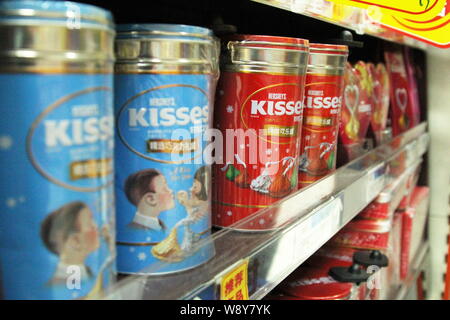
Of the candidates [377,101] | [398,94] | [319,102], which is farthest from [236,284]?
[398,94]

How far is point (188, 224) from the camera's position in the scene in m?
0.66

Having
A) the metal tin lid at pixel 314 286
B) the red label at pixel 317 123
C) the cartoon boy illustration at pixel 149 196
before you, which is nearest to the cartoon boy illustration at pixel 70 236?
the cartoon boy illustration at pixel 149 196

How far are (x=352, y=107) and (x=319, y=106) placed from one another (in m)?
0.41

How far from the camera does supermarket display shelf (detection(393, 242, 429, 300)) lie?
2000 mm

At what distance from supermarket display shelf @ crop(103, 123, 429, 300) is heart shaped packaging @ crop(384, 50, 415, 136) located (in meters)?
0.67

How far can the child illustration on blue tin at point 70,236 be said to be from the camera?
48 centimetres

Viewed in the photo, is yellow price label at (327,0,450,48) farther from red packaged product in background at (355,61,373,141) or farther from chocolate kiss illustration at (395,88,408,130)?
chocolate kiss illustration at (395,88,408,130)

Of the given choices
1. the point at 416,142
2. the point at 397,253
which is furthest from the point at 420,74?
the point at 397,253

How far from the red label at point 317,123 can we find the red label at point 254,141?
0.16m

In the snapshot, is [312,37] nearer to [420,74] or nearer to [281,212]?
[281,212]

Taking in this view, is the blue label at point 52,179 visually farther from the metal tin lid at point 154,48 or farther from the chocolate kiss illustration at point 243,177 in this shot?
the chocolate kiss illustration at point 243,177

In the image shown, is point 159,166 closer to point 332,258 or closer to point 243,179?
point 243,179

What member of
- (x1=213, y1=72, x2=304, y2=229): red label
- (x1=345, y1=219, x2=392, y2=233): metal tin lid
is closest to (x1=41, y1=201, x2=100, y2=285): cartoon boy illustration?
(x1=213, y1=72, x2=304, y2=229): red label

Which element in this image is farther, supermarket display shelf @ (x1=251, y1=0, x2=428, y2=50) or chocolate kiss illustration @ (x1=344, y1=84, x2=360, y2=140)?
chocolate kiss illustration @ (x1=344, y1=84, x2=360, y2=140)
